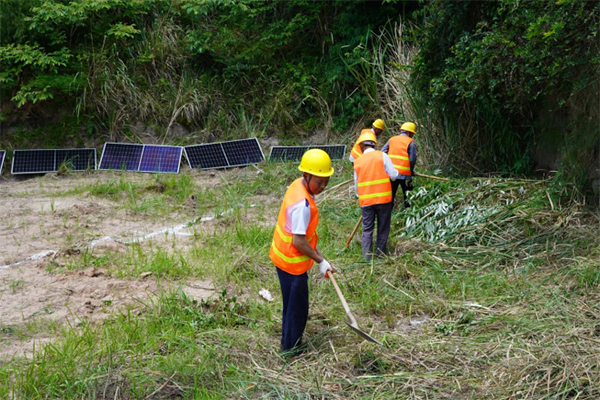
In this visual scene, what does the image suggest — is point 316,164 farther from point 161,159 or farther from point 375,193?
point 161,159

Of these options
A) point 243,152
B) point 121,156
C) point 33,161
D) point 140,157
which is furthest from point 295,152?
point 33,161

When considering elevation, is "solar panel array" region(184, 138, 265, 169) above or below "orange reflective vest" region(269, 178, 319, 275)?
below

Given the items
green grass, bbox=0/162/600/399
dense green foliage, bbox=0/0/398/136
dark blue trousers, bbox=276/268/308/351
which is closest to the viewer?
green grass, bbox=0/162/600/399

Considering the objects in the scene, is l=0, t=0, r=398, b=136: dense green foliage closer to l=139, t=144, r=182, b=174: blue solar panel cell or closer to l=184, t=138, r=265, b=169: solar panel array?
l=184, t=138, r=265, b=169: solar panel array

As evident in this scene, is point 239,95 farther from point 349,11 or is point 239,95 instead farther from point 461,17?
point 461,17

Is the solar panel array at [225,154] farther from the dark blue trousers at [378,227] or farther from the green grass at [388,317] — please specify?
the dark blue trousers at [378,227]

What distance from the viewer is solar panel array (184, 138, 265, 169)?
12375 mm

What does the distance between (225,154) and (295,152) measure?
1.43 m

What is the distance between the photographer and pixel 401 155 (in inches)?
332

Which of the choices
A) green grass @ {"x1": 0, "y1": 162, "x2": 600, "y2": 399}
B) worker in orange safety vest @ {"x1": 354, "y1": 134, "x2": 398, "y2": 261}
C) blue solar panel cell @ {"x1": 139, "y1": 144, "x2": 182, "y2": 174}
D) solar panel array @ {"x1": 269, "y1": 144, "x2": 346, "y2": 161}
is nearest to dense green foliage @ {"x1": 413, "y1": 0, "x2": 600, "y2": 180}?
green grass @ {"x1": 0, "y1": 162, "x2": 600, "y2": 399}

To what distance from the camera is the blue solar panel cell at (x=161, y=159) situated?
39.4 ft

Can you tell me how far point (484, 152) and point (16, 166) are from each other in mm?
8648

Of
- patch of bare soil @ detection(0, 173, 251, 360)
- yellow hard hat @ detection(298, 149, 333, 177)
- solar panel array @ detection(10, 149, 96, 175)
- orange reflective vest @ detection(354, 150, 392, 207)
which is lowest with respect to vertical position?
patch of bare soil @ detection(0, 173, 251, 360)

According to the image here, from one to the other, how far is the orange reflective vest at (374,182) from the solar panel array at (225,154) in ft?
17.6
